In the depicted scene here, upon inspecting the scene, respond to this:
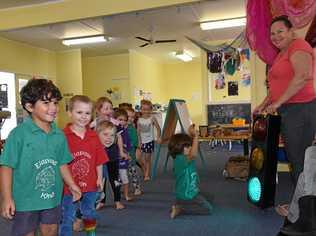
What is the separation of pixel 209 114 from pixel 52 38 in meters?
4.19

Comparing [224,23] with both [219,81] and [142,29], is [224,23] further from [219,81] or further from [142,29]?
[219,81]

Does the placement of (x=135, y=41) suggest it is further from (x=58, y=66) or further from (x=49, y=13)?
(x=49, y=13)

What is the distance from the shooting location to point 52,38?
7902 mm

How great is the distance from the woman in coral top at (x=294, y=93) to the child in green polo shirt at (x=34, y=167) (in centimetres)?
152

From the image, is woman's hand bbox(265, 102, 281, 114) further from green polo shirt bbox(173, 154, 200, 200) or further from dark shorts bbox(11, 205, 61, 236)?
dark shorts bbox(11, 205, 61, 236)

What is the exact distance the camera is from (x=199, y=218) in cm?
277

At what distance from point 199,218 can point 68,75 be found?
7.30 m

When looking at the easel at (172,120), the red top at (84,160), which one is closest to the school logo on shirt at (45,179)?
the red top at (84,160)

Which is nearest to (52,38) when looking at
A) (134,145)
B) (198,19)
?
(198,19)

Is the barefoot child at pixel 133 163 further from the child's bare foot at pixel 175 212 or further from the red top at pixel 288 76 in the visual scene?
the red top at pixel 288 76

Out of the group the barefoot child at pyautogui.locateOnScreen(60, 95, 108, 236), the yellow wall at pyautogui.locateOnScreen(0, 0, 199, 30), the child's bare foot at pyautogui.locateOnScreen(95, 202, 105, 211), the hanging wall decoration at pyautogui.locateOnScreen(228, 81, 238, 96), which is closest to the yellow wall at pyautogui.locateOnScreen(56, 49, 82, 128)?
the yellow wall at pyautogui.locateOnScreen(0, 0, 199, 30)

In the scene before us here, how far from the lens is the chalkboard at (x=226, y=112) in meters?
8.52

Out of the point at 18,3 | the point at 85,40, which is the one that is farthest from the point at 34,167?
the point at 85,40

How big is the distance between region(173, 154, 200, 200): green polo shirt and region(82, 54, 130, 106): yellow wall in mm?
7023
